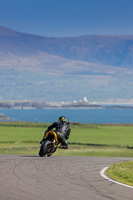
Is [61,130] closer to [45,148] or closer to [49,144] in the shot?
[49,144]

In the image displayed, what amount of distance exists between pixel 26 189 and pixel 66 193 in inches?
42.6

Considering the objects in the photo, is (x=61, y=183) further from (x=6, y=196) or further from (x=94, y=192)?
(x=6, y=196)

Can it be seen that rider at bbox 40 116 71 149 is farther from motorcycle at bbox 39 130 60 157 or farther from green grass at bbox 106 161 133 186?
green grass at bbox 106 161 133 186

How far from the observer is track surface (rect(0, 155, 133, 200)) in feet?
38.4

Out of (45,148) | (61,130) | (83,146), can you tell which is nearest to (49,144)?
(45,148)

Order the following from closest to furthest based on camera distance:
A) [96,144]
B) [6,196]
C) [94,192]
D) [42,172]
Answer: [6,196]
[94,192]
[42,172]
[96,144]

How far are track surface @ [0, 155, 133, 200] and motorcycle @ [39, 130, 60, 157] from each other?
2.27 metres

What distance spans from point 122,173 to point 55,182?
9.83 ft

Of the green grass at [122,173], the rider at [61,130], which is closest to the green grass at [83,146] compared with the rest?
the rider at [61,130]

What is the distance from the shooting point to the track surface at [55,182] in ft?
38.4

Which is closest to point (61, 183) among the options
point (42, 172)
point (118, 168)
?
point (42, 172)

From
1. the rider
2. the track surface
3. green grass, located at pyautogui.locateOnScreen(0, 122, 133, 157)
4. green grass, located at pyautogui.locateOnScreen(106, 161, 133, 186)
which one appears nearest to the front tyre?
the rider

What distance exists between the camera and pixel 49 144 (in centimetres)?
2169

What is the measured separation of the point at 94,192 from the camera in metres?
12.3
